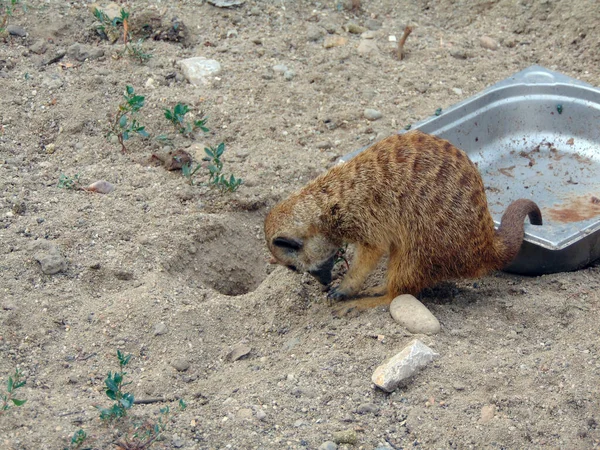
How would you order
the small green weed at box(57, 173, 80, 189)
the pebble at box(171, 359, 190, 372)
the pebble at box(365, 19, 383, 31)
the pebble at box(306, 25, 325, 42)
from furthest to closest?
the pebble at box(365, 19, 383, 31) → the pebble at box(306, 25, 325, 42) → the small green weed at box(57, 173, 80, 189) → the pebble at box(171, 359, 190, 372)

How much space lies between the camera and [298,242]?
369cm

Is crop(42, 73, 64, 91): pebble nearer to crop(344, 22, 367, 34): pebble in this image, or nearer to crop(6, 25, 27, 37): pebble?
crop(6, 25, 27, 37): pebble

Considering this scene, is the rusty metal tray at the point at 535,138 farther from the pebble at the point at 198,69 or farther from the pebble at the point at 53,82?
the pebble at the point at 53,82

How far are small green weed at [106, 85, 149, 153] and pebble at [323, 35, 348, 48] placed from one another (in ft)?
4.99

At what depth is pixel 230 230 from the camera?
4.11 m

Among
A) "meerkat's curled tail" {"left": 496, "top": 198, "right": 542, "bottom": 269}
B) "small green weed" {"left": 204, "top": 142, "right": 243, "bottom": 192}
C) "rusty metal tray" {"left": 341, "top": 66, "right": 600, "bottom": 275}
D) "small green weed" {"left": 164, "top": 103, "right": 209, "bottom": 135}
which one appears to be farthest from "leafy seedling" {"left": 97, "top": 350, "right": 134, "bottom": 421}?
"rusty metal tray" {"left": 341, "top": 66, "right": 600, "bottom": 275}

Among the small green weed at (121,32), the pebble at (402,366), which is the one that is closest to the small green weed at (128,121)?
the small green weed at (121,32)

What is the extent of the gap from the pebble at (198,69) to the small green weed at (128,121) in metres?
0.50

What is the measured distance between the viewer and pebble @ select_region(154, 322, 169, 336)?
10.9 ft

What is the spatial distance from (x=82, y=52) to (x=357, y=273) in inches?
101


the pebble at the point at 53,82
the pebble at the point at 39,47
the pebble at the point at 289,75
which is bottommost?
the pebble at the point at 53,82

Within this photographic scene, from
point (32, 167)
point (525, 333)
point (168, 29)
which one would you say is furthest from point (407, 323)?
point (168, 29)

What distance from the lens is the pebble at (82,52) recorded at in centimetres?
509

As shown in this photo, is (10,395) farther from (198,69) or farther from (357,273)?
(198,69)
